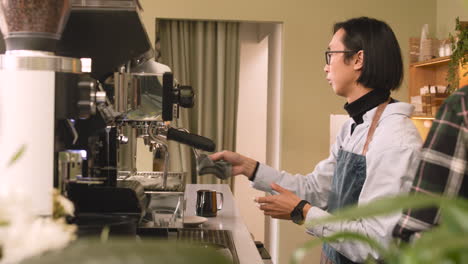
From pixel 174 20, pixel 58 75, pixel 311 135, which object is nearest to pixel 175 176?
pixel 58 75

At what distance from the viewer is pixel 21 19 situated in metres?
1.20

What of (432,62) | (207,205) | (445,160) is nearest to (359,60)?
(207,205)

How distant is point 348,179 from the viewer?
2207 millimetres

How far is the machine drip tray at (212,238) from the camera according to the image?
202cm

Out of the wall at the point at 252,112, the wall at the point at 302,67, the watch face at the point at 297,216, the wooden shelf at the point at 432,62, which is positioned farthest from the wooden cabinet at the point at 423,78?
the watch face at the point at 297,216

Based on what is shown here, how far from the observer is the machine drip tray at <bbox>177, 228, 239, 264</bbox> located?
6.63ft

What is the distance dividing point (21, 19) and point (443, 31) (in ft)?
14.2

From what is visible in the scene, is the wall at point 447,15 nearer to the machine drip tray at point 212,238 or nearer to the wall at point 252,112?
the wall at point 252,112

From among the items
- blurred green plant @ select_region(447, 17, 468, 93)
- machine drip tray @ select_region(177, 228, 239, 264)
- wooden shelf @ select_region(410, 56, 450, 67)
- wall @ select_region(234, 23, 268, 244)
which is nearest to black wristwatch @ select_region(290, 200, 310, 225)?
machine drip tray @ select_region(177, 228, 239, 264)

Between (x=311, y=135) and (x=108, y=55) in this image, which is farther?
(x=311, y=135)

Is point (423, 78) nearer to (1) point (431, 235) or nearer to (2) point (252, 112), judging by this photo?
(2) point (252, 112)

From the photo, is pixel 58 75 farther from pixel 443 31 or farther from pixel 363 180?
pixel 443 31

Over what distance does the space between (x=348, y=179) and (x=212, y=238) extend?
52 cm

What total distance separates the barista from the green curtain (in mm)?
2978
